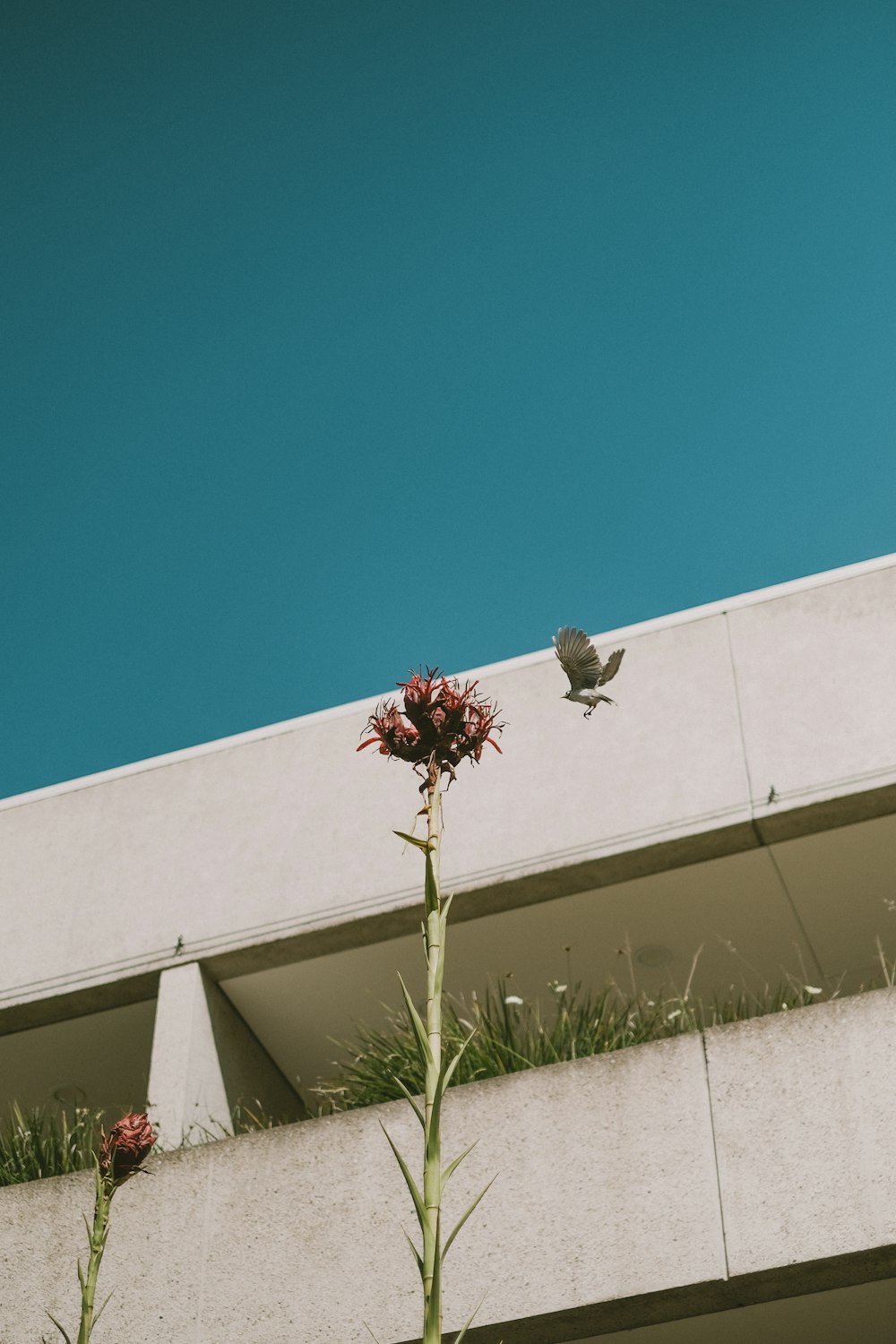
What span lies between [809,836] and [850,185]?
336 cm

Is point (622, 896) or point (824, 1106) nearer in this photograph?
point (824, 1106)

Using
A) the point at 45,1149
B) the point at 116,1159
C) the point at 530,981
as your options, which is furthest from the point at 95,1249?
the point at 530,981

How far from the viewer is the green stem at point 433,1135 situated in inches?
50.6

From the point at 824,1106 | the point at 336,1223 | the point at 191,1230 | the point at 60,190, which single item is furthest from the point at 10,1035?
the point at 60,190

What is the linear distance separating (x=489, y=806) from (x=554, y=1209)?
221cm

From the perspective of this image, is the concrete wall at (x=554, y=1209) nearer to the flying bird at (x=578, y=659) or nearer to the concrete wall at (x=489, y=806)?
the concrete wall at (x=489, y=806)

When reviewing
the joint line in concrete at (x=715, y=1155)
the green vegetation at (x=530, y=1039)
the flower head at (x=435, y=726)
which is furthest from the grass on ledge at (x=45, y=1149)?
the flower head at (x=435, y=726)

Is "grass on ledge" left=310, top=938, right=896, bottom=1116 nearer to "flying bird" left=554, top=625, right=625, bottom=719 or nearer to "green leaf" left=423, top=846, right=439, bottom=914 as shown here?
"flying bird" left=554, top=625, right=625, bottom=719

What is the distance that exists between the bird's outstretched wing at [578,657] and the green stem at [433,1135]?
1.09 metres

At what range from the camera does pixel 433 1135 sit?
1.40 metres

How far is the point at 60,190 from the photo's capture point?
898 cm

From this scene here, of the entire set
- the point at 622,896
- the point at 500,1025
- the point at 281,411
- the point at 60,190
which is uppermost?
the point at 60,190

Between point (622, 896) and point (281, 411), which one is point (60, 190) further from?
point (622, 896)

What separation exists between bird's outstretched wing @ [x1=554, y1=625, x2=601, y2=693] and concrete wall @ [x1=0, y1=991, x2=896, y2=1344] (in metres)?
2.47
